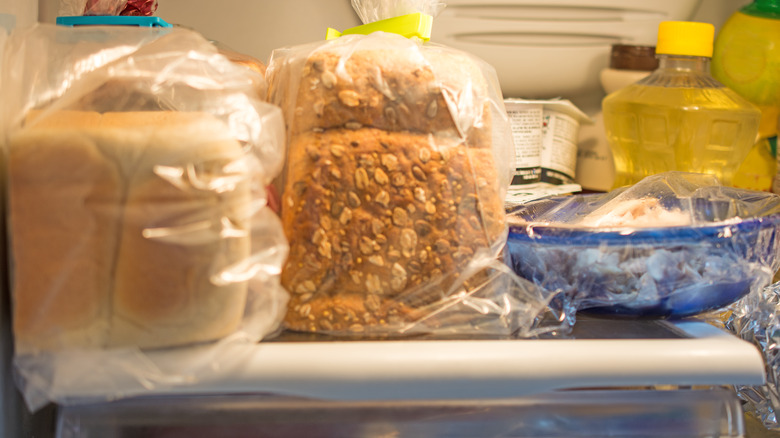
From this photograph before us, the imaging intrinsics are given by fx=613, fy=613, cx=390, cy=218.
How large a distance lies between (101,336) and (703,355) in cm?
46

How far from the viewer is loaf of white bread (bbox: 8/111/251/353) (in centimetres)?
43

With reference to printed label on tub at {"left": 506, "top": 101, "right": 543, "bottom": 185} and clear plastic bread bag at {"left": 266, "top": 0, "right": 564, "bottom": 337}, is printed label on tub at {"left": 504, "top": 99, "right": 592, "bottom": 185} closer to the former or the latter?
printed label on tub at {"left": 506, "top": 101, "right": 543, "bottom": 185}

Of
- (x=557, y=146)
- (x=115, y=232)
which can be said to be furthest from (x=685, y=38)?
(x=115, y=232)

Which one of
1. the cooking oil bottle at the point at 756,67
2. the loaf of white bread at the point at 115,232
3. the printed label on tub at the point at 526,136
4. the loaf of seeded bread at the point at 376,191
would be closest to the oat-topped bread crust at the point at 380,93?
the loaf of seeded bread at the point at 376,191

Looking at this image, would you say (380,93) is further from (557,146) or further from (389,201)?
(557,146)

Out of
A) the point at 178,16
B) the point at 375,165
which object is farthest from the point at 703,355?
the point at 178,16

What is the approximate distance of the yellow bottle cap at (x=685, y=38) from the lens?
0.88 m

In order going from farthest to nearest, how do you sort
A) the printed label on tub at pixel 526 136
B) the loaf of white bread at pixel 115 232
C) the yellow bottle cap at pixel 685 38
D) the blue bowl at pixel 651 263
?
the printed label on tub at pixel 526 136, the yellow bottle cap at pixel 685 38, the blue bowl at pixel 651 263, the loaf of white bread at pixel 115 232

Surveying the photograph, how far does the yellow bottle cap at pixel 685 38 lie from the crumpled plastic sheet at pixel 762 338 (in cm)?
39

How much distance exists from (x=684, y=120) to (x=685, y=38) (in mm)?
147

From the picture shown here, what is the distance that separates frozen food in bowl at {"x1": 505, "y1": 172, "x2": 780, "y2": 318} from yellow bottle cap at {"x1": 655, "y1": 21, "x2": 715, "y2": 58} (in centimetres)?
35

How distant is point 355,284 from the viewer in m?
0.53

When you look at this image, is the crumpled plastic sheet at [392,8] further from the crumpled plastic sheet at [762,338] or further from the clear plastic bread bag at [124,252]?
the crumpled plastic sheet at [762,338]

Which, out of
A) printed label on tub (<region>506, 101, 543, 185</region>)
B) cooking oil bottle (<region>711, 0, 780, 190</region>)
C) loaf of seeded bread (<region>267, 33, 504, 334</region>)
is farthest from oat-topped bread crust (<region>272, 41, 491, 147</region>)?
cooking oil bottle (<region>711, 0, 780, 190</region>)
